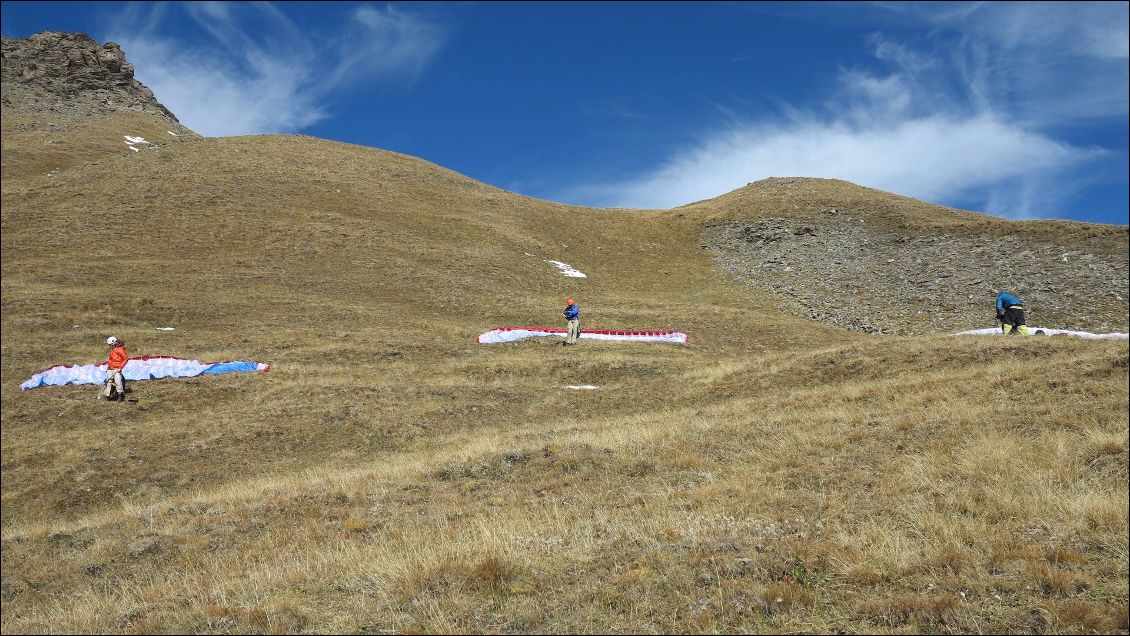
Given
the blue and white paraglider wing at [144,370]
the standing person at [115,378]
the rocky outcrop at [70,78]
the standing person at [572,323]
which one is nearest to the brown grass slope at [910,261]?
the standing person at [572,323]

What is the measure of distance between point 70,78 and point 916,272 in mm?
136407

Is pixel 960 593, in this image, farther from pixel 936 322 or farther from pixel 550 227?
pixel 550 227

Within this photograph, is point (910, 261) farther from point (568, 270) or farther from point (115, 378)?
point (115, 378)

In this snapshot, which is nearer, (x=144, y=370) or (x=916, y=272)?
(x=144, y=370)

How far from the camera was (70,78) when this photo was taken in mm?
115188

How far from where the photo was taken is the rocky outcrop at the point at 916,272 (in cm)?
3984

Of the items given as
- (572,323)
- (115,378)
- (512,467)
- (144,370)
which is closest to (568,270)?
(572,323)

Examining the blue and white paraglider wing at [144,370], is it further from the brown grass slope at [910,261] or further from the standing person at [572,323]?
the brown grass slope at [910,261]

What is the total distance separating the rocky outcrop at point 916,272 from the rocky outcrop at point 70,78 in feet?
353

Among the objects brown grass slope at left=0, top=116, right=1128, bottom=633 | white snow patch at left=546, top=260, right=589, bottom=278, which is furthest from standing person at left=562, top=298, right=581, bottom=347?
white snow patch at left=546, top=260, right=589, bottom=278

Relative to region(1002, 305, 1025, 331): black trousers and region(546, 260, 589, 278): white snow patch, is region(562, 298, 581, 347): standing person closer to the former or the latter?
region(1002, 305, 1025, 331): black trousers

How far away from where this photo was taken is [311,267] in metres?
42.1

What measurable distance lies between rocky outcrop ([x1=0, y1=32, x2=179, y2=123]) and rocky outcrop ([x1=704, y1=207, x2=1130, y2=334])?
10746 centimetres

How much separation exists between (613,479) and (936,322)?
36.4 m
